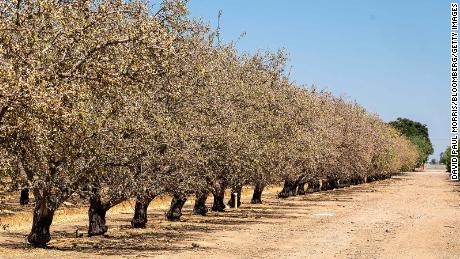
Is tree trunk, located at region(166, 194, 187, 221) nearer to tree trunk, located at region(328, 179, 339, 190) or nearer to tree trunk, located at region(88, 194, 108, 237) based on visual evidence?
tree trunk, located at region(88, 194, 108, 237)

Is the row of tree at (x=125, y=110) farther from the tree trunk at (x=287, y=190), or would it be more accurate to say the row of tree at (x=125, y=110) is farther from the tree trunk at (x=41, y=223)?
the tree trunk at (x=287, y=190)

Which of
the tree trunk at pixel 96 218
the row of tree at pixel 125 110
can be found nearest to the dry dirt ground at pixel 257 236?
the tree trunk at pixel 96 218

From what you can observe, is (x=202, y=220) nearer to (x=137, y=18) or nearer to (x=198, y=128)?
(x=198, y=128)

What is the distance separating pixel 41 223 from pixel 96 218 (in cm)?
600

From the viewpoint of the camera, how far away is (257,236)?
39.1 meters

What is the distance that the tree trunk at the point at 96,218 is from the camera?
36500 mm

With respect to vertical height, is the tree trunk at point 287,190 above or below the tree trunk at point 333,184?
below

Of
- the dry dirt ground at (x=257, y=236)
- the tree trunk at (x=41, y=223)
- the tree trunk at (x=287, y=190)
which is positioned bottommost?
the dry dirt ground at (x=257, y=236)

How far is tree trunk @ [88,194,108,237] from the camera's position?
36.5 meters

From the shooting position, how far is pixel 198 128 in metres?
37.9

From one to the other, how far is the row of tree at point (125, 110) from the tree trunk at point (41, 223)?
56 millimetres

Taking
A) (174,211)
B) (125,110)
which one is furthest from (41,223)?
(174,211)

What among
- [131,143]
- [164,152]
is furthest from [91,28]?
[164,152]

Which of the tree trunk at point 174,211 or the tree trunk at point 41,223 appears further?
the tree trunk at point 174,211
